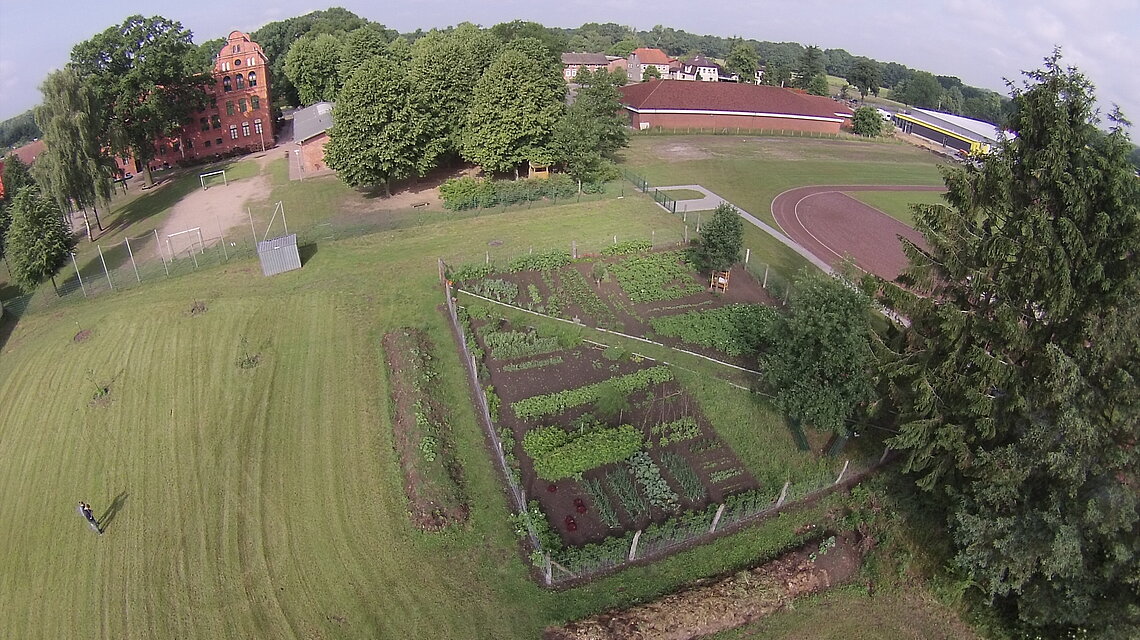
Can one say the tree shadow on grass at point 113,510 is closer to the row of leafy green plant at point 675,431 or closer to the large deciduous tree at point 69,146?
the row of leafy green plant at point 675,431

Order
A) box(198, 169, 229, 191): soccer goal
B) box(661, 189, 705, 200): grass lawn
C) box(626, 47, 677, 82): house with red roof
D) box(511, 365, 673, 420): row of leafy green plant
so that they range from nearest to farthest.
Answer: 1. box(511, 365, 673, 420): row of leafy green plant
2. box(661, 189, 705, 200): grass lawn
3. box(198, 169, 229, 191): soccer goal
4. box(626, 47, 677, 82): house with red roof

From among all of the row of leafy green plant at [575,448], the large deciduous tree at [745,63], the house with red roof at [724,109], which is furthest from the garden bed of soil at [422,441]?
the large deciduous tree at [745,63]

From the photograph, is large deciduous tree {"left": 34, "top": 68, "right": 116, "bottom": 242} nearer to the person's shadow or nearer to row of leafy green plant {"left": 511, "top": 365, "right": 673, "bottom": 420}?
the person's shadow

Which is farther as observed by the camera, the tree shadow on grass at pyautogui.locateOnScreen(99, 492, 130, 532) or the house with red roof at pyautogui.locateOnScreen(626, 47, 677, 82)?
the house with red roof at pyautogui.locateOnScreen(626, 47, 677, 82)

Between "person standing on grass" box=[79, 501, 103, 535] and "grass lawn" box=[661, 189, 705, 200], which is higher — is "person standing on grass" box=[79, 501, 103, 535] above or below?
below

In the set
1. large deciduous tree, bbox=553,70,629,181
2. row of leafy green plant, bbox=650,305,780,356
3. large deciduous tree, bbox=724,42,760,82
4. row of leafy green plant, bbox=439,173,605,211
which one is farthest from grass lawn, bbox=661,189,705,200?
large deciduous tree, bbox=724,42,760,82

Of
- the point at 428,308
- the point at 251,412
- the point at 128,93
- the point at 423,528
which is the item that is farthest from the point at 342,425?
the point at 128,93
